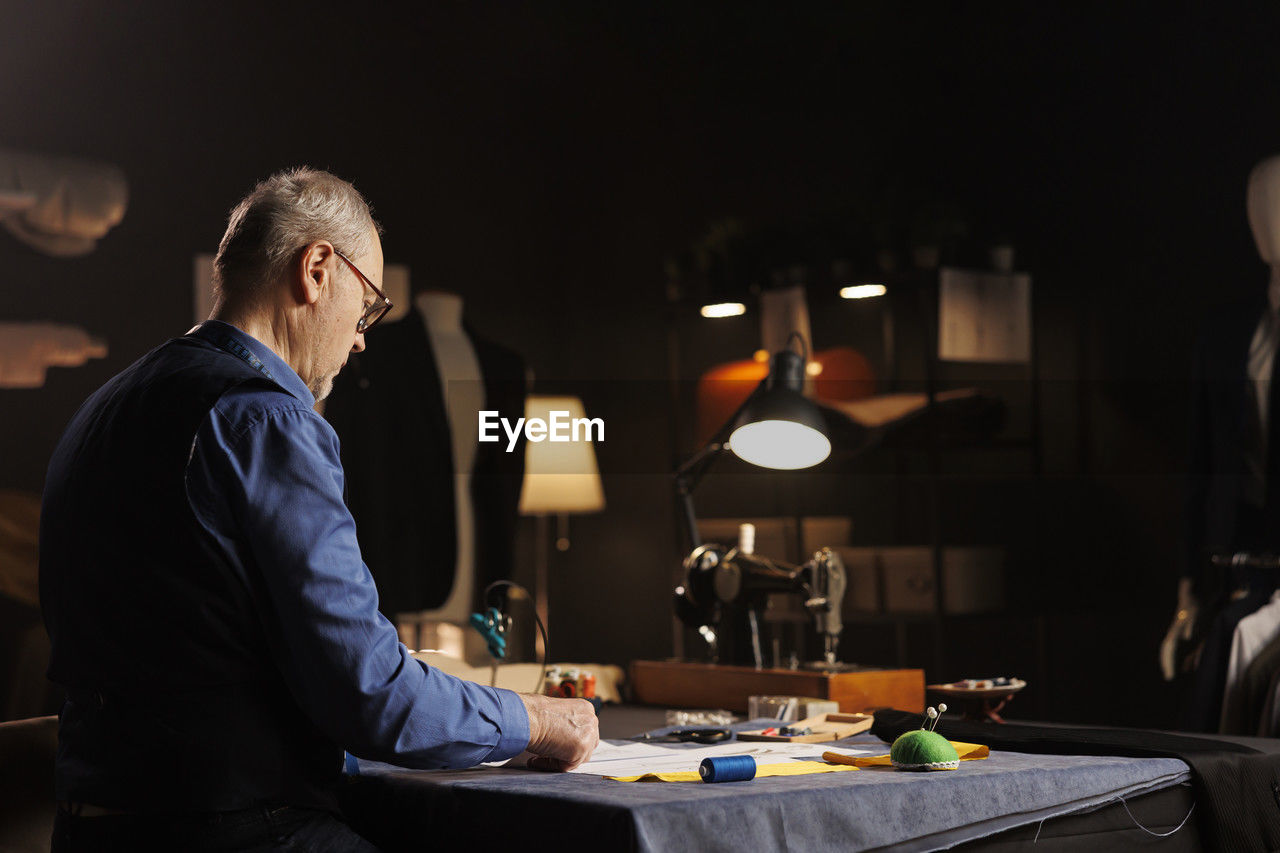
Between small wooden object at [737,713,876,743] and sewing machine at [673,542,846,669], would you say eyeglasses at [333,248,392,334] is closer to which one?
small wooden object at [737,713,876,743]

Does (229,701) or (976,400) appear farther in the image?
(976,400)

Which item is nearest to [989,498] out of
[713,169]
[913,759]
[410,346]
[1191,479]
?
[1191,479]

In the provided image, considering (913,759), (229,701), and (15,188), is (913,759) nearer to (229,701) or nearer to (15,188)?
(229,701)

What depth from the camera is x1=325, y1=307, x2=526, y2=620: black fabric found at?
13.0 ft

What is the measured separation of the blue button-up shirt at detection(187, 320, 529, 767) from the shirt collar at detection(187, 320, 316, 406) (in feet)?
0.43

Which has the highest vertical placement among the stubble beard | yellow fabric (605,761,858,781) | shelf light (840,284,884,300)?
shelf light (840,284,884,300)

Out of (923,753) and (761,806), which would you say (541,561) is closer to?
(923,753)

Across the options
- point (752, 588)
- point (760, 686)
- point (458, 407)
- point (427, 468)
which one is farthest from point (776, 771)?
point (458, 407)

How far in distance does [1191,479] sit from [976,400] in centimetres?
64

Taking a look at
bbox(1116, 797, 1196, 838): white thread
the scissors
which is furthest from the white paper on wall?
bbox(1116, 797, 1196, 838): white thread

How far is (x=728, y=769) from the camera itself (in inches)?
55.6

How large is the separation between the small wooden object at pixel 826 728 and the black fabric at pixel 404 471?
7.06 ft

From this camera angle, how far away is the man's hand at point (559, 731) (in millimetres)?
1491

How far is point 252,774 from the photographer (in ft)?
4.28
